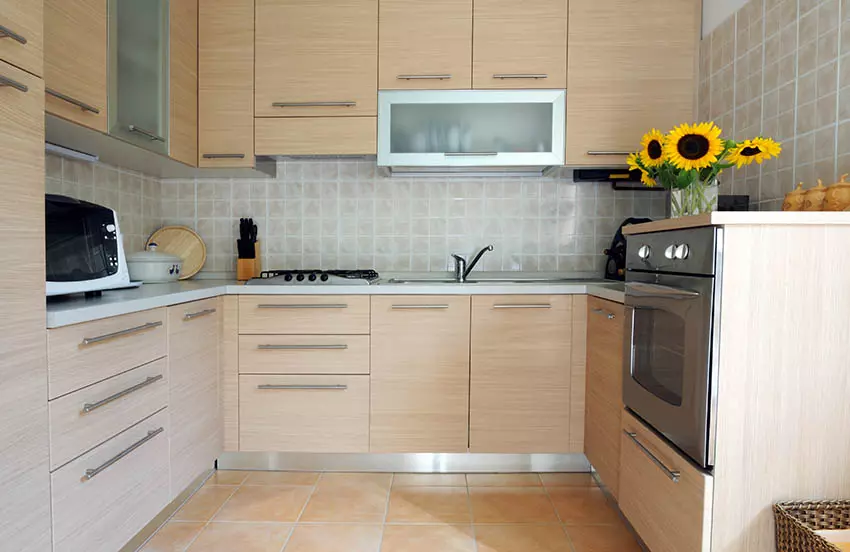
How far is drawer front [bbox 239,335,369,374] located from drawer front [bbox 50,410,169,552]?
567mm

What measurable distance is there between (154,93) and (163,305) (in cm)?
97

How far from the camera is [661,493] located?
151 centimetres

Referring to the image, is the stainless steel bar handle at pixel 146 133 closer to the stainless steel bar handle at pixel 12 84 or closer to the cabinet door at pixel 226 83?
the cabinet door at pixel 226 83

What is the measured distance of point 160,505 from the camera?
6.20 ft

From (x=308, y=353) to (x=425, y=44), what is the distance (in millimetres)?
1562

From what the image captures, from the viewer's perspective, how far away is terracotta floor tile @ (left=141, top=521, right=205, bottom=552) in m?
1.86

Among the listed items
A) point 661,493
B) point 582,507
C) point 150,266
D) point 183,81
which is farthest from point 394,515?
point 183,81

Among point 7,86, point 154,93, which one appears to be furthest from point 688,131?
point 154,93

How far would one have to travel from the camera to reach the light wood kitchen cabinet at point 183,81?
Result: 2.40 meters

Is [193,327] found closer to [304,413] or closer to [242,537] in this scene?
[304,413]

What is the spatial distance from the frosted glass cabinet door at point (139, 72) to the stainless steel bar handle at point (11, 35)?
0.74 metres

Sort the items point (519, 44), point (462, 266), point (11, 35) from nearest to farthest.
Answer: point (11, 35)
point (519, 44)
point (462, 266)

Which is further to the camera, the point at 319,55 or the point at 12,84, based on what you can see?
the point at 319,55

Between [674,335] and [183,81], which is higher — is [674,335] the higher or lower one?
the lower one
